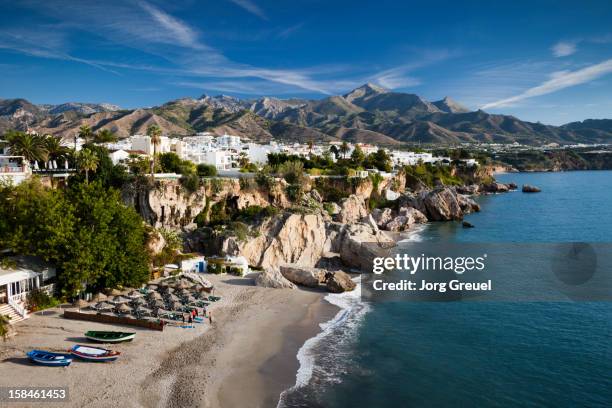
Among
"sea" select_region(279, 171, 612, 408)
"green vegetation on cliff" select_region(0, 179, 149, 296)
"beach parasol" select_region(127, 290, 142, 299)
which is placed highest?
"green vegetation on cliff" select_region(0, 179, 149, 296)

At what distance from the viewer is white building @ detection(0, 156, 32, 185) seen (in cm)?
3497

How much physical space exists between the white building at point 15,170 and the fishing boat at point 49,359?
63.8 ft

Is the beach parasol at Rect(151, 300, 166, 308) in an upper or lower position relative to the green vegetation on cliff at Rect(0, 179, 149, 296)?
lower

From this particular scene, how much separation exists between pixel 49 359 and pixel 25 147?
3134 cm

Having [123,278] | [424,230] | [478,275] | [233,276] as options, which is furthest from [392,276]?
[424,230]

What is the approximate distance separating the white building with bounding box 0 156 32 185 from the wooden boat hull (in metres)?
19.6

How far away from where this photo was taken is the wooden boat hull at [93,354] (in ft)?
60.8

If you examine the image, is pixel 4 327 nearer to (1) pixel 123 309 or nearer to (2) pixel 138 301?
(1) pixel 123 309

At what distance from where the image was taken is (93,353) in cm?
1866

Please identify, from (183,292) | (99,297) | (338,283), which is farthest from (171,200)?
(338,283)

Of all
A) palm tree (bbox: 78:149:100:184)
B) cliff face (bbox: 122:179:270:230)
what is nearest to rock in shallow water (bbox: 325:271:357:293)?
cliff face (bbox: 122:179:270:230)

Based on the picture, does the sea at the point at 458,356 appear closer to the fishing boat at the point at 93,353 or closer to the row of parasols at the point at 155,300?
the fishing boat at the point at 93,353

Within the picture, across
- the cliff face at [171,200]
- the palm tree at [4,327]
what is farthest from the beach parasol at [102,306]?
the cliff face at [171,200]

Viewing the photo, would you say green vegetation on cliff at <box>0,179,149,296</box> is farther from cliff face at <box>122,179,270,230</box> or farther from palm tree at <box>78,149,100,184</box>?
cliff face at <box>122,179,270,230</box>
